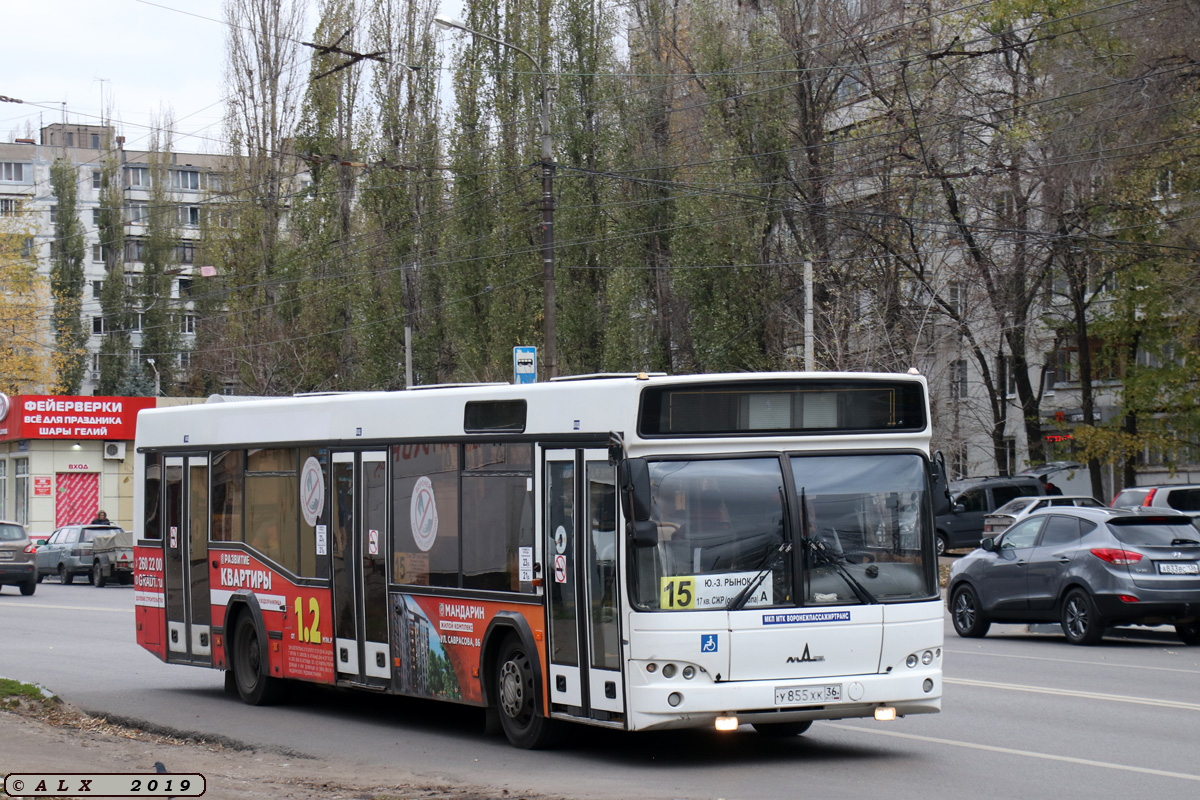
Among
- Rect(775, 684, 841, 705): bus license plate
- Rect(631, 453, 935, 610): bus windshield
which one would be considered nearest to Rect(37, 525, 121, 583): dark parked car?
Rect(631, 453, 935, 610): bus windshield

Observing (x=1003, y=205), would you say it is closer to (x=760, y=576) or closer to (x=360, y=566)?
(x=360, y=566)

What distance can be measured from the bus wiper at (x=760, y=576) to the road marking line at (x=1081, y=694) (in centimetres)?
465

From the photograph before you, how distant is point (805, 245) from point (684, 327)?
227 inches

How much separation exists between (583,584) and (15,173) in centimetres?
11016

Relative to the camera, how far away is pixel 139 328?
86.0m

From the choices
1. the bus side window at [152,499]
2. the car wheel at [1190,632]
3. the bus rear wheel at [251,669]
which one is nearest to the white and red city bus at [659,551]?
the bus rear wheel at [251,669]

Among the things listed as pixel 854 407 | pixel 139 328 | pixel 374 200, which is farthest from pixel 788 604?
pixel 139 328

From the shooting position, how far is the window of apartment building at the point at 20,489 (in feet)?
182

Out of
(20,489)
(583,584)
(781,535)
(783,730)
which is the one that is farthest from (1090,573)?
(20,489)

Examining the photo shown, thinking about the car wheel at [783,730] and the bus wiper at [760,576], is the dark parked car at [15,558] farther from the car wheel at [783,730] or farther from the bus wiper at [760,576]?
the bus wiper at [760,576]

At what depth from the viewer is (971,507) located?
126 feet

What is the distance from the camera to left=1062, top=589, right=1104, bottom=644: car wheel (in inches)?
703

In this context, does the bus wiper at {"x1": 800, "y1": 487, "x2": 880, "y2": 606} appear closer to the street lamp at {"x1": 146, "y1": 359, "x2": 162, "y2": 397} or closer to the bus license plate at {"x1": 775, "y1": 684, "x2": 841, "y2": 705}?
the bus license plate at {"x1": 775, "y1": 684, "x2": 841, "y2": 705}

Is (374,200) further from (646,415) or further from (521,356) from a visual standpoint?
(646,415)
